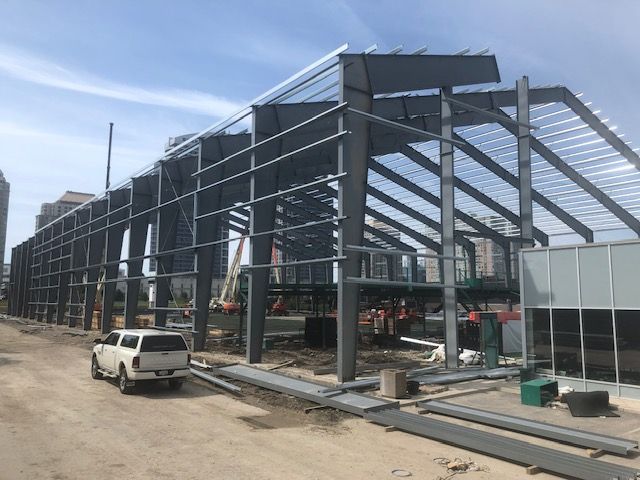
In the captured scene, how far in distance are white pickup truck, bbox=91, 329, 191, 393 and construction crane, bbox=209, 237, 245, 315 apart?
50.8m

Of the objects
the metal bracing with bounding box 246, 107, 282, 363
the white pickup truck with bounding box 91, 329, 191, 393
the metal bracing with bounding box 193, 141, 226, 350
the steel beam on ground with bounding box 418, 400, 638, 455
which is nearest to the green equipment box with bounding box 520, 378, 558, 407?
the steel beam on ground with bounding box 418, 400, 638, 455

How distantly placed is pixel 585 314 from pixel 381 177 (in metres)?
18.2

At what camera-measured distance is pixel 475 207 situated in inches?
1387

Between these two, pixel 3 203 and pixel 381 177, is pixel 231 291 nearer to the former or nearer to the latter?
pixel 381 177

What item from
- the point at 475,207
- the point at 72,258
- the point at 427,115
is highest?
the point at 427,115

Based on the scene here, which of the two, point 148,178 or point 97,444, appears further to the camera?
point 148,178

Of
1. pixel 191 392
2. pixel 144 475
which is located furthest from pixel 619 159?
pixel 144 475

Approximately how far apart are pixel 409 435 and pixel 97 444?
624 cm

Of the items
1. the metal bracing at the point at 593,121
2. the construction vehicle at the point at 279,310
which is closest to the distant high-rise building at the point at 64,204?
the construction vehicle at the point at 279,310

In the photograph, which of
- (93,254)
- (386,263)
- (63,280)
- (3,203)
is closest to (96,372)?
(93,254)

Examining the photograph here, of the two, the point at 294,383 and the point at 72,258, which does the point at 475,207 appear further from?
the point at 72,258

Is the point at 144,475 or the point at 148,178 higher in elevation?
the point at 148,178

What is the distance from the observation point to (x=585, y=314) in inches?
611

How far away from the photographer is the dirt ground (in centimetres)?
810
